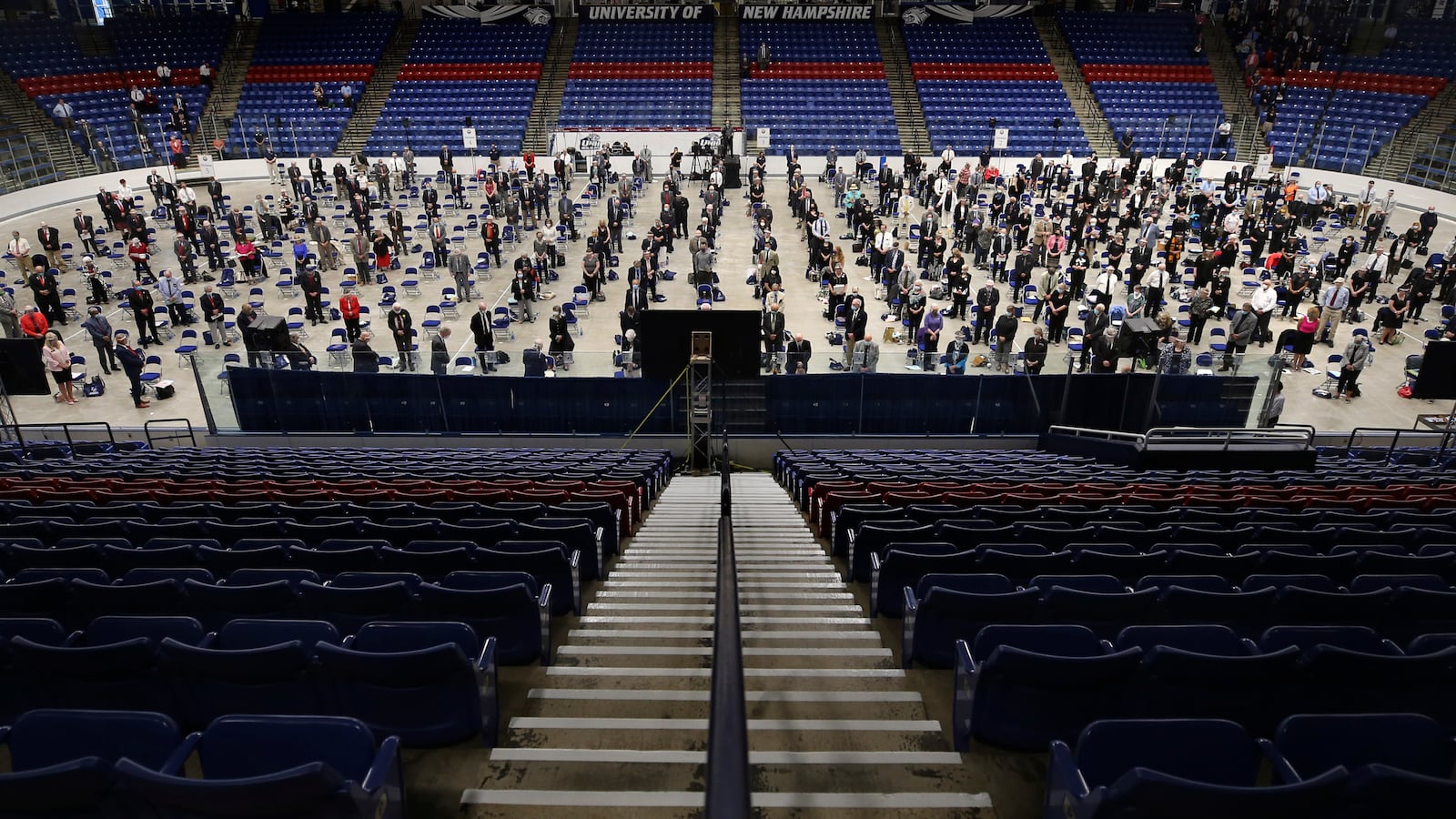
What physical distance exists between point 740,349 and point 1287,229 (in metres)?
18.1

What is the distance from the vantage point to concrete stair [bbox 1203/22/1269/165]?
121ft

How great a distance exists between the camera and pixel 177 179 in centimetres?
3281

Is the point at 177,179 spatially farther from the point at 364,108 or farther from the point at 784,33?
the point at 784,33

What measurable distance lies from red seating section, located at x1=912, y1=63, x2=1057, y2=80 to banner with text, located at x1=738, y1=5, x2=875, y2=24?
5.70 meters

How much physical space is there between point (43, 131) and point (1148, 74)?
50.2m

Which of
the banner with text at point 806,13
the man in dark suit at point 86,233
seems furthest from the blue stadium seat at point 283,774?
the banner with text at point 806,13

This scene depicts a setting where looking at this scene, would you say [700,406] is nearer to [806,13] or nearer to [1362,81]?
[806,13]

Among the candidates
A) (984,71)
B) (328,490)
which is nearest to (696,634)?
(328,490)

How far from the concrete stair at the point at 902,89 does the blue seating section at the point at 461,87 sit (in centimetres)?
1817

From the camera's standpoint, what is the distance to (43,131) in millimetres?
32875

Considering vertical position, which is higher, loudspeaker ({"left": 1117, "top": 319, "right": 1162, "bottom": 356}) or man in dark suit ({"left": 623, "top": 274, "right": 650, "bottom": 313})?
man in dark suit ({"left": 623, "top": 274, "right": 650, "bottom": 313})

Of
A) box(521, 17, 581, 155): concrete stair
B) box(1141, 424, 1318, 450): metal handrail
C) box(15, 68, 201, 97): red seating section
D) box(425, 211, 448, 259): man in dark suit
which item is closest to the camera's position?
box(1141, 424, 1318, 450): metal handrail

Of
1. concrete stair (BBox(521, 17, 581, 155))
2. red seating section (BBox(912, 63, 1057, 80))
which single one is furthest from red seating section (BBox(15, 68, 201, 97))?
red seating section (BBox(912, 63, 1057, 80))

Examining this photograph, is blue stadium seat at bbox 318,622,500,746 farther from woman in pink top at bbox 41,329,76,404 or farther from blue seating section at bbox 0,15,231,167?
blue seating section at bbox 0,15,231,167
